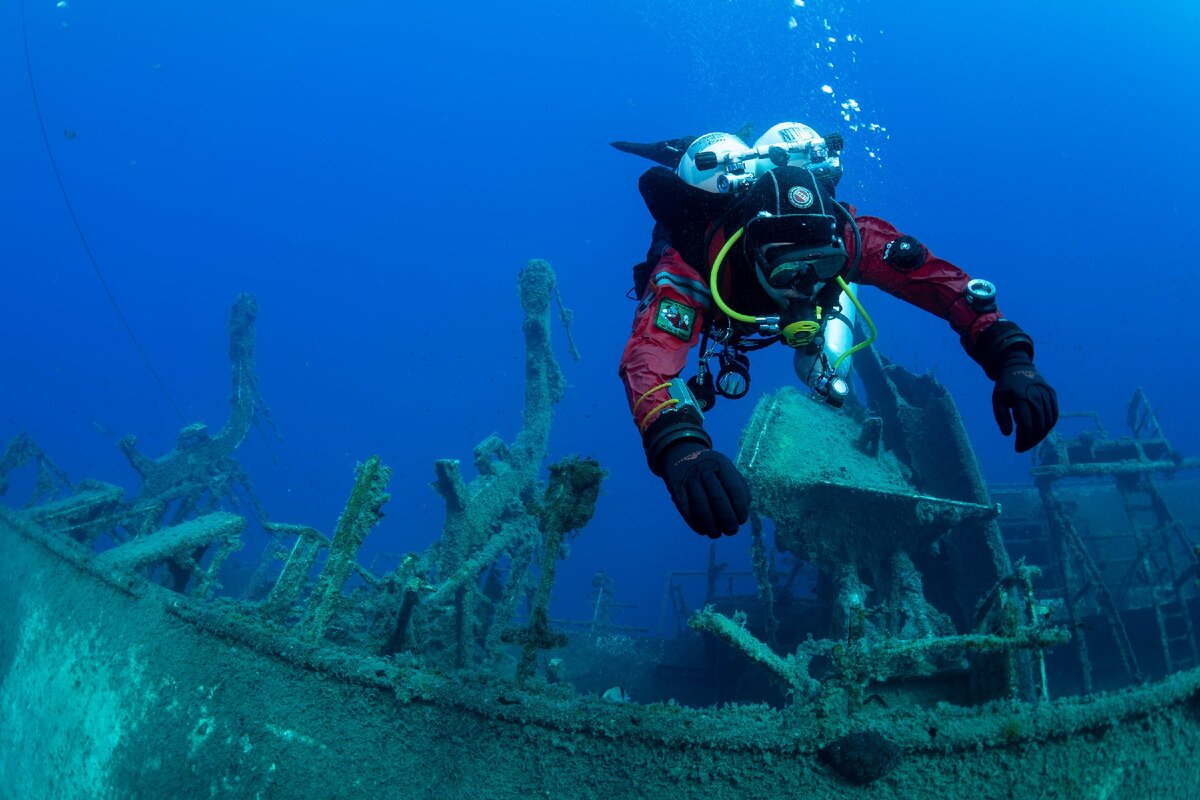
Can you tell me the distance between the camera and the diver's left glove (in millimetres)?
2785

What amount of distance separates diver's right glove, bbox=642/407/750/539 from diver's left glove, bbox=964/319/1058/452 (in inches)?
53.4

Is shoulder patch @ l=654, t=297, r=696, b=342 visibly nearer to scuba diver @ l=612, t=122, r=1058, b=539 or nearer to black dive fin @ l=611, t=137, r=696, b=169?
scuba diver @ l=612, t=122, r=1058, b=539

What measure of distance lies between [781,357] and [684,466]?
109 metres

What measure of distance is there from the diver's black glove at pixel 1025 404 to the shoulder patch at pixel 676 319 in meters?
1.46

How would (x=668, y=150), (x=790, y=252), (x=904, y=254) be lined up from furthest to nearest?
(x=668, y=150)
(x=904, y=254)
(x=790, y=252)

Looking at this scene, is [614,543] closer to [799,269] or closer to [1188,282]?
[799,269]

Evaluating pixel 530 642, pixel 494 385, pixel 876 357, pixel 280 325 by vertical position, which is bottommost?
pixel 530 642

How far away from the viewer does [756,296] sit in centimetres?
318

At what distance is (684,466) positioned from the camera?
249cm

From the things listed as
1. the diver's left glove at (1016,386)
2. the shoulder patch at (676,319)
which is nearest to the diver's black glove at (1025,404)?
the diver's left glove at (1016,386)

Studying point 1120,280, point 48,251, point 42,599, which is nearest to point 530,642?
point 42,599

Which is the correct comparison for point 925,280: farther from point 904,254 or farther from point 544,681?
point 544,681

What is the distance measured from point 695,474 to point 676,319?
1023 millimetres

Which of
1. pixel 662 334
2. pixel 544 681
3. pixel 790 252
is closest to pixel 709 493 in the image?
pixel 662 334
